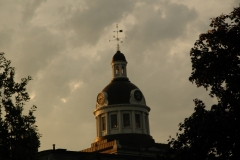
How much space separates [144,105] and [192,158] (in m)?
65.4

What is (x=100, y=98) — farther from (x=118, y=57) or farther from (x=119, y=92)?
(x=118, y=57)

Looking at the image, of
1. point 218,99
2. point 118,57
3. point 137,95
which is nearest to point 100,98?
point 137,95

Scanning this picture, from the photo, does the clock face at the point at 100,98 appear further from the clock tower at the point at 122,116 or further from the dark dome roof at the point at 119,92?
the dark dome roof at the point at 119,92

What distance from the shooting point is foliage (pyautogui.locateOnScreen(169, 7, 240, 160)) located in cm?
4228

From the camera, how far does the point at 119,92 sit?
107 m

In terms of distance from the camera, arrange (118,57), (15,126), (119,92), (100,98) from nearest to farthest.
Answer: (15,126) → (119,92) → (100,98) → (118,57)

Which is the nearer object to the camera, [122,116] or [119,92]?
[122,116]

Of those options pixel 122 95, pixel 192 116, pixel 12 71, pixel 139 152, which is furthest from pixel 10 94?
pixel 122 95

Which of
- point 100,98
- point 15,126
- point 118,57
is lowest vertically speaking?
point 15,126

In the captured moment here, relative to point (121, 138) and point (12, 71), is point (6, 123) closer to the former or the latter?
point (12, 71)

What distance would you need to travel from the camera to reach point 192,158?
44.0m

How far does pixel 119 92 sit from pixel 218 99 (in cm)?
6347

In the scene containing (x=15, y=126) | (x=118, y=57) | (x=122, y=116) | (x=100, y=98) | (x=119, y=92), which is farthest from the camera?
(x=118, y=57)

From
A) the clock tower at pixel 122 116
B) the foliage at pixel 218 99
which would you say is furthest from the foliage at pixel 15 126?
the clock tower at pixel 122 116
